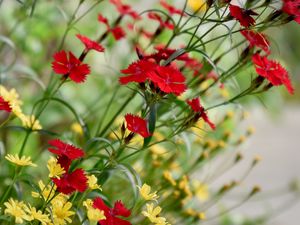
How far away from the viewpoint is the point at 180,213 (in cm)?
110

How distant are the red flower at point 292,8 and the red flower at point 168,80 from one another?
0.51ft

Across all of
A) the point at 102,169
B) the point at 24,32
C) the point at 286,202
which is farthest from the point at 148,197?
the point at 286,202

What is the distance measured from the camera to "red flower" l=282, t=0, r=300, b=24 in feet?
2.43

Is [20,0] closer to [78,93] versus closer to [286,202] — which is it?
[78,93]

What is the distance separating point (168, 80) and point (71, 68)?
13 centimetres

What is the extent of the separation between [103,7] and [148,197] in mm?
1375

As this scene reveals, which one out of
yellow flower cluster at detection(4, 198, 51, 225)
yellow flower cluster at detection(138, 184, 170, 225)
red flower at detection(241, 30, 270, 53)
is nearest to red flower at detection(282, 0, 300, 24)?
red flower at detection(241, 30, 270, 53)

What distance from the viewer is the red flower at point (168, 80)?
68cm

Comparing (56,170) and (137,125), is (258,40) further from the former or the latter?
(56,170)

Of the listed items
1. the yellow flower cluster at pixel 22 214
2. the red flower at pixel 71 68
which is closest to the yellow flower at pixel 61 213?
the yellow flower cluster at pixel 22 214

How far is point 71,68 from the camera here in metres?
0.76

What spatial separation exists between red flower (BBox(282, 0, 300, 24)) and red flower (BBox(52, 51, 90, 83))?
0.25 m

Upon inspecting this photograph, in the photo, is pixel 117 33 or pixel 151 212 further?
pixel 117 33

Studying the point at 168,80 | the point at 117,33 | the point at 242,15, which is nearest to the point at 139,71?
the point at 168,80
